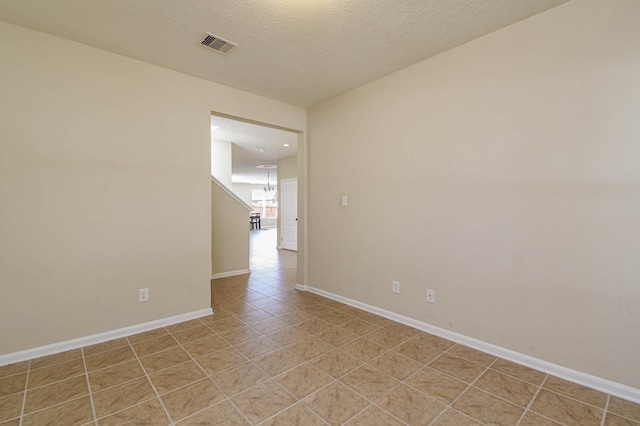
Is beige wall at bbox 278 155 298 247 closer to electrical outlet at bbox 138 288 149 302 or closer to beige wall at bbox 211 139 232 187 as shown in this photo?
beige wall at bbox 211 139 232 187

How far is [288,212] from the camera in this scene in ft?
27.4

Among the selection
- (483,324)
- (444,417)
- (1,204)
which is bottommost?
(444,417)

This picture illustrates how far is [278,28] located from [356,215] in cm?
207

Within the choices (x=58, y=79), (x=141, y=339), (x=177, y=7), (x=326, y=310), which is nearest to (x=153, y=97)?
(x=58, y=79)

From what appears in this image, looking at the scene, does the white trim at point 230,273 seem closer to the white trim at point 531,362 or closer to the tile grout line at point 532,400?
the white trim at point 531,362

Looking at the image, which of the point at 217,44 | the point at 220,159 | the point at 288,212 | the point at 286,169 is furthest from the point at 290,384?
the point at 286,169

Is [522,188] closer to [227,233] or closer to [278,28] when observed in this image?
[278,28]

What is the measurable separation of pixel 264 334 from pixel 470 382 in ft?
5.78

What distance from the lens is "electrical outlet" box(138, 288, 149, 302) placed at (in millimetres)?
2828

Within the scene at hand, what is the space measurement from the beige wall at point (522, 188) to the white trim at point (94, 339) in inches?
82.6

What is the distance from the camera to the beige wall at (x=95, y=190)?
7.48ft

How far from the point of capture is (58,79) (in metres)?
2.42

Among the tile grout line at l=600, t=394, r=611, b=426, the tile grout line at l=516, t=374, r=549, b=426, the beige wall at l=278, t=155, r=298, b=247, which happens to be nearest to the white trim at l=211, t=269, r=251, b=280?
the beige wall at l=278, t=155, r=298, b=247

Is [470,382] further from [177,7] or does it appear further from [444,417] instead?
[177,7]
